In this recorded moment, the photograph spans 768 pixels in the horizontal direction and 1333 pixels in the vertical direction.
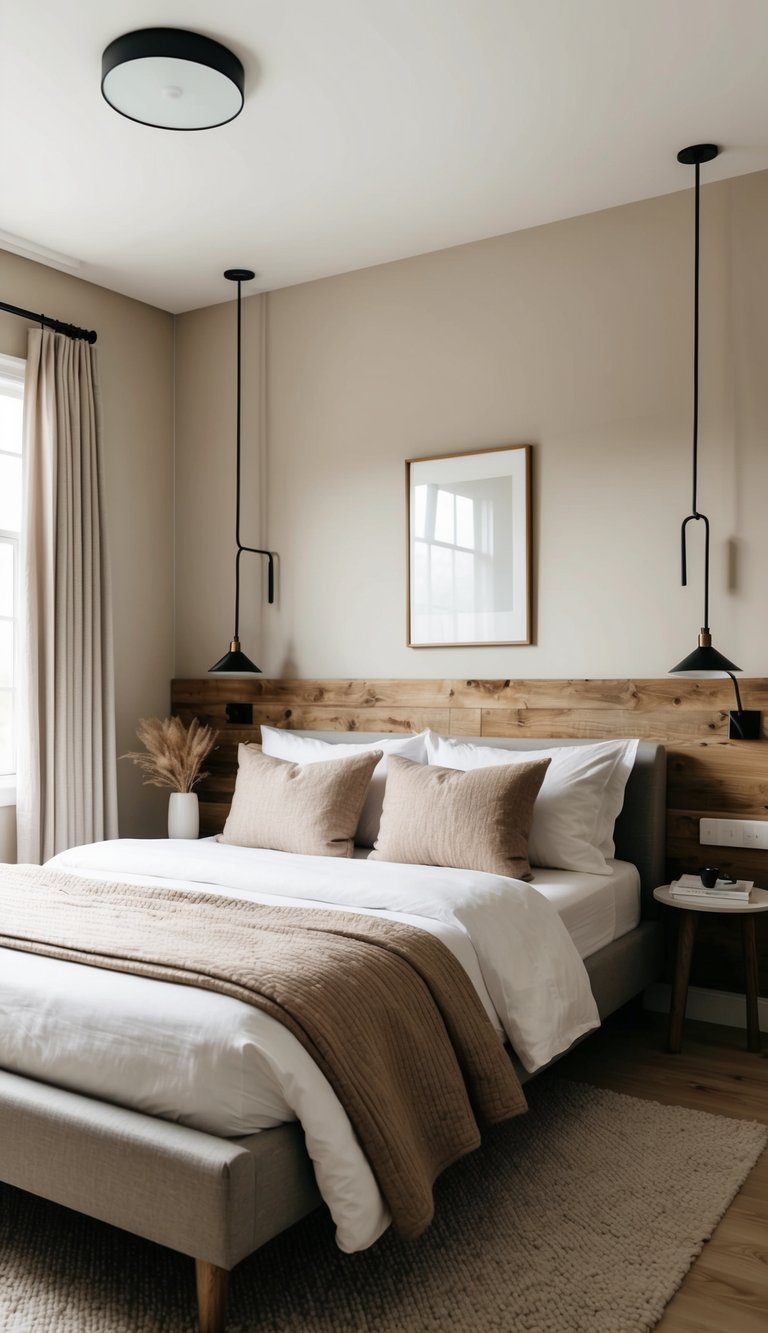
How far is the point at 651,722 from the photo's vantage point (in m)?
3.56

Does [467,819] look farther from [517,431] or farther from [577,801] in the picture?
[517,431]

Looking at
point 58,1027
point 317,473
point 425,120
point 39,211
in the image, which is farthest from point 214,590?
point 58,1027

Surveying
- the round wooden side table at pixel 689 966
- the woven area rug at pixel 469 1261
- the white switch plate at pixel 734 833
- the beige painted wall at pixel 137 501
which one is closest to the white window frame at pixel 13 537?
the beige painted wall at pixel 137 501

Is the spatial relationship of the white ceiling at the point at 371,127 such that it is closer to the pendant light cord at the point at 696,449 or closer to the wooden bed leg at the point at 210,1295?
the pendant light cord at the point at 696,449

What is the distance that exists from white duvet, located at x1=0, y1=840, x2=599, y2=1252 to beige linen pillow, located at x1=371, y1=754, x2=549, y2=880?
154 millimetres

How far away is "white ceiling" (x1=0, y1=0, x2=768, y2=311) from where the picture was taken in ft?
8.61

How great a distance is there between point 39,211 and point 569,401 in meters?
1.99

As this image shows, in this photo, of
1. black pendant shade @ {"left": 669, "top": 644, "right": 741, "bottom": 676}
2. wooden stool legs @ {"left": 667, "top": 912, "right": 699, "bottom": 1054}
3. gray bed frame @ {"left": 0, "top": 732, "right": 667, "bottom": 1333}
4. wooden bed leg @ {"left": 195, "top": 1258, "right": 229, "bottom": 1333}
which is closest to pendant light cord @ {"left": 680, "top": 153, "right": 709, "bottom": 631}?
black pendant shade @ {"left": 669, "top": 644, "right": 741, "bottom": 676}

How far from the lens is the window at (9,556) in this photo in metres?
4.08

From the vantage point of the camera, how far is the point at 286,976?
202 cm

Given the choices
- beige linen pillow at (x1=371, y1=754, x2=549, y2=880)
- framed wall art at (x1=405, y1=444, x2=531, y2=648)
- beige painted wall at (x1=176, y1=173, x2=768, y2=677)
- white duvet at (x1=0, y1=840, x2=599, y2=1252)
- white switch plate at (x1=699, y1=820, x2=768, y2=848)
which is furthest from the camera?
framed wall art at (x1=405, y1=444, x2=531, y2=648)

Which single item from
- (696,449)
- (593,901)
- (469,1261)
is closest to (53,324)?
(696,449)

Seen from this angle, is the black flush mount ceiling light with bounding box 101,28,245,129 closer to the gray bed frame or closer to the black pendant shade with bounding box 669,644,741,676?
the black pendant shade with bounding box 669,644,741,676

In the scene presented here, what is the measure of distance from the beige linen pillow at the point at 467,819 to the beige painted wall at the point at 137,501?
1726 millimetres
